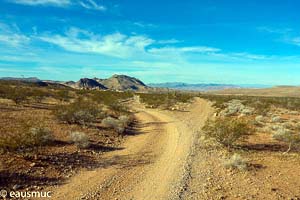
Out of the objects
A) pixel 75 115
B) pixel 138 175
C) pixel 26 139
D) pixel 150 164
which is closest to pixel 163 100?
pixel 75 115

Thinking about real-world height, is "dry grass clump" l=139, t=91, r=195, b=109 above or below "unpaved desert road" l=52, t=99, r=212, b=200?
above

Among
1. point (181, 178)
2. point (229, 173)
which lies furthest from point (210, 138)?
point (181, 178)

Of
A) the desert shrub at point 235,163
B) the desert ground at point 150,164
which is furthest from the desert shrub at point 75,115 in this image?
the desert shrub at point 235,163

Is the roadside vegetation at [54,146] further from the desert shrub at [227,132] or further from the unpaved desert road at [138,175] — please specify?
the desert shrub at [227,132]

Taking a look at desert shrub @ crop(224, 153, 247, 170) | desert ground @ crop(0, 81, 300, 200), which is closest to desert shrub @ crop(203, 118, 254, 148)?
desert ground @ crop(0, 81, 300, 200)

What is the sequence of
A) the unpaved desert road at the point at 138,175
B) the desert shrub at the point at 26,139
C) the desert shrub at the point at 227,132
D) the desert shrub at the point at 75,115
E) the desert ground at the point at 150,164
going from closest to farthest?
the unpaved desert road at the point at 138,175 → the desert ground at the point at 150,164 → the desert shrub at the point at 26,139 → the desert shrub at the point at 227,132 → the desert shrub at the point at 75,115

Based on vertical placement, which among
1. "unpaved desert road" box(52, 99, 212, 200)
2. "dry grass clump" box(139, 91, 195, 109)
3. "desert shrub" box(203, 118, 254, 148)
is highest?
"desert shrub" box(203, 118, 254, 148)

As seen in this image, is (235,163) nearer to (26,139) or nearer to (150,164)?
(150,164)

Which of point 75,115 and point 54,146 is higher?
point 75,115

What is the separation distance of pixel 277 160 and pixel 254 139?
569cm

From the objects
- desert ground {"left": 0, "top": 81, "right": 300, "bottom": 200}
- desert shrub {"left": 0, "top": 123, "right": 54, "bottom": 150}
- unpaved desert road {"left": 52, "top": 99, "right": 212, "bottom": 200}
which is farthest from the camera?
desert shrub {"left": 0, "top": 123, "right": 54, "bottom": 150}

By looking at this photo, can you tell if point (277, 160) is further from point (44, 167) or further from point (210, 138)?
point (44, 167)

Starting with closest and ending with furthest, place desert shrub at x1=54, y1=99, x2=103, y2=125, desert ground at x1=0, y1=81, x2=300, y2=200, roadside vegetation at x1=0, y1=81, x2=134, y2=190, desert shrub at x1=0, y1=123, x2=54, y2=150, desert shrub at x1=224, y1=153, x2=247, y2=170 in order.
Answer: desert ground at x1=0, y1=81, x2=300, y2=200
roadside vegetation at x1=0, y1=81, x2=134, y2=190
desert shrub at x1=0, y1=123, x2=54, y2=150
desert shrub at x1=224, y1=153, x2=247, y2=170
desert shrub at x1=54, y1=99, x2=103, y2=125

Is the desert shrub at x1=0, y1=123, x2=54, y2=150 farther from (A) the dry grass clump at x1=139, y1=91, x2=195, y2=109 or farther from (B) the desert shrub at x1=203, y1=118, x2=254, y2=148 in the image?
(A) the dry grass clump at x1=139, y1=91, x2=195, y2=109
